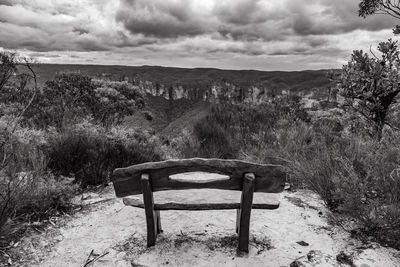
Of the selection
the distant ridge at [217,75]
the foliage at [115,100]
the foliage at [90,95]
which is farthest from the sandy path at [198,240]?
the distant ridge at [217,75]

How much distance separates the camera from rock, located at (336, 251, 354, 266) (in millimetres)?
2902

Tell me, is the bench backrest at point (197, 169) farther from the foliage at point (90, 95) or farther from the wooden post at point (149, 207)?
the foliage at point (90, 95)

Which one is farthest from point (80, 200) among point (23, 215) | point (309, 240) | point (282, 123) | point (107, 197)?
point (282, 123)

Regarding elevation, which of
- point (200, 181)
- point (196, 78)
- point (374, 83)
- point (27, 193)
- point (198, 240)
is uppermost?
point (374, 83)

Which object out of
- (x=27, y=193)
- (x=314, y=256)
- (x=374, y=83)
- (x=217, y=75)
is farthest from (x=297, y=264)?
(x=217, y=75)

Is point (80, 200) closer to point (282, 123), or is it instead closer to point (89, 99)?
point (282, 123)

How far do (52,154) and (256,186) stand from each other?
358 centimetres

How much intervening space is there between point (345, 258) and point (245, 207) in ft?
3.35

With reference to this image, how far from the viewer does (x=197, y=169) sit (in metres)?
2.73

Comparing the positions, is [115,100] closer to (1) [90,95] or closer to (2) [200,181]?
(1) [90,95]

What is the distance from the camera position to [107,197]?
4.62 metres

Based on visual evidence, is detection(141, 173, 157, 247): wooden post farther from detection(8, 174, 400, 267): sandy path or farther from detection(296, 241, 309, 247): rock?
detection(296, 241, 309, 247): rock

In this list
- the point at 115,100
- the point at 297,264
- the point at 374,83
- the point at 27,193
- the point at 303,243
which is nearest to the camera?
the point at 297,264

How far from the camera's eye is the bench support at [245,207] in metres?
2.81
